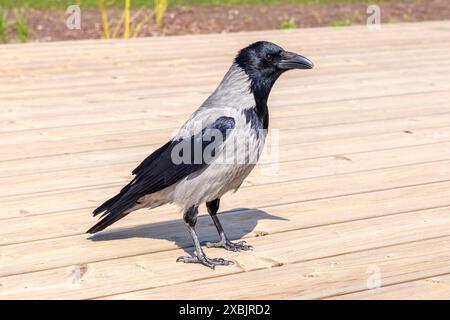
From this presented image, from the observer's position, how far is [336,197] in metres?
4.43

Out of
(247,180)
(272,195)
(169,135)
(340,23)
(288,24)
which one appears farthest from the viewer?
(340,23)

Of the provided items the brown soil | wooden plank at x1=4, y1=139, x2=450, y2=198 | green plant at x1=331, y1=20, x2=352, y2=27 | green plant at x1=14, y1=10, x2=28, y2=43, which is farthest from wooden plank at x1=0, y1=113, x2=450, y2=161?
green plant at x1=331, y1=20, x2=352, y2=27

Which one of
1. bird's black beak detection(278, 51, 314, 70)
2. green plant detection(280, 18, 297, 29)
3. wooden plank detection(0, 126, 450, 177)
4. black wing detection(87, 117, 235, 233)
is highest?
bird's black beak detection(278, 51, 314, 70)

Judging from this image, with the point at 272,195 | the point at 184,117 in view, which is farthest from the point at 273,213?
the point at 184,117

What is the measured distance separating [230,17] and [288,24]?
1.10 m

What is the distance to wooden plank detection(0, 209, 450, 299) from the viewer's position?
3299mm

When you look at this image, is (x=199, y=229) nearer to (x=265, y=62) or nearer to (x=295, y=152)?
(x=265, y=62)

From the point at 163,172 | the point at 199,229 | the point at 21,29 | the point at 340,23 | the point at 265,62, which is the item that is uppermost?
the point at 265,62

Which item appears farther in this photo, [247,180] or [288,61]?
[247,180]

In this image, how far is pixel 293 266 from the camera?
11.6 ft

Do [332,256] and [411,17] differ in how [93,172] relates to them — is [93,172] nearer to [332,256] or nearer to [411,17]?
[332,256]

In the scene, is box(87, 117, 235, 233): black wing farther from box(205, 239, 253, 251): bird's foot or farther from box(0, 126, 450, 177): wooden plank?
box(0, 126, 450, 177): wooden plank

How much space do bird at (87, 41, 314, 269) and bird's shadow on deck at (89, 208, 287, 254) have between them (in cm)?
16

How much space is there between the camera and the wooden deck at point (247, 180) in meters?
3.42
